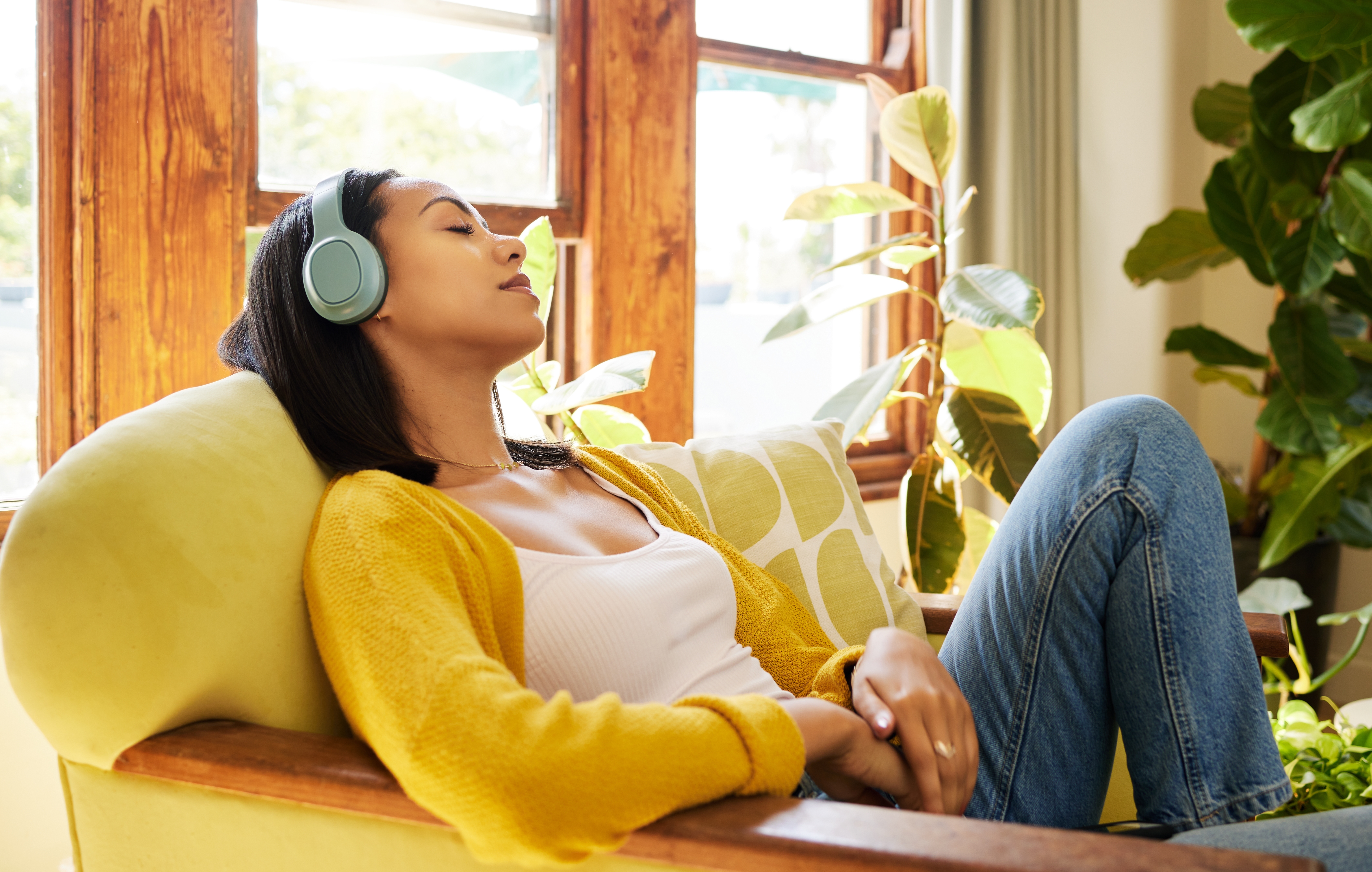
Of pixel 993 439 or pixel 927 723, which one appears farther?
pixel 993 439

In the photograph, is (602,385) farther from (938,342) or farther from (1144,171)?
(1144,171)

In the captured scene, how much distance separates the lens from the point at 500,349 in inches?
47.0

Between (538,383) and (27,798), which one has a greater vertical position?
(538,383)

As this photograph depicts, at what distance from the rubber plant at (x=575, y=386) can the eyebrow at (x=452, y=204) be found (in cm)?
24

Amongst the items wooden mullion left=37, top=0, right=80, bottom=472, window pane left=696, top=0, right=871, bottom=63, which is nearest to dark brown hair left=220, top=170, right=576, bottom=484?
wooden mullion left=37, top=0, right=80, bottom=472

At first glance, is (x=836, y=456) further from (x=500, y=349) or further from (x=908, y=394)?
(x=908, y=394)

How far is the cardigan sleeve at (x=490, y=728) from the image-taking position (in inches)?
26.7

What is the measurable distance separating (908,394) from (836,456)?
2.60ft

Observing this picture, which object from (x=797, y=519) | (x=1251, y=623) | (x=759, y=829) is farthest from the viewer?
(x=797, y=519)

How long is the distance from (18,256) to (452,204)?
3.14 ft

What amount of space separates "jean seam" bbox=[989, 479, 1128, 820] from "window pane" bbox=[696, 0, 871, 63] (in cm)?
180

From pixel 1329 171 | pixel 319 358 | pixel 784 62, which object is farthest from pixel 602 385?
pixel 1329 171

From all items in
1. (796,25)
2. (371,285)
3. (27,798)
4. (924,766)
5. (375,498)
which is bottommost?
(27,798)

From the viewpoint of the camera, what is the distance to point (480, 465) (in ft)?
3.97
